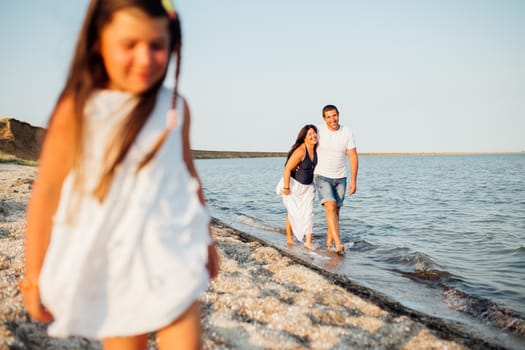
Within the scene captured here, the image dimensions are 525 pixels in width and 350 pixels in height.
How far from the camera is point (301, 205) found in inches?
315

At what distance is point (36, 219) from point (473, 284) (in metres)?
6.18

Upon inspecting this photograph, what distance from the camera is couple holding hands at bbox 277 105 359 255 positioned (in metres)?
7.23

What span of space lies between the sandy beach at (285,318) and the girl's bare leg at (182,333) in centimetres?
156

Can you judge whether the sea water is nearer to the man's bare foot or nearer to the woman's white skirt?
the man's bare foot

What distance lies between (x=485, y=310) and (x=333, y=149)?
3.43 meters

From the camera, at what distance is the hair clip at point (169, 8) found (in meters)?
1.50

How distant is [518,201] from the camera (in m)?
15.2

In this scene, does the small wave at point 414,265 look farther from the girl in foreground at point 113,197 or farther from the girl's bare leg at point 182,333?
the girl in foreground at point 113,197

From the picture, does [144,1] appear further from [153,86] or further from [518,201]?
[518,201]

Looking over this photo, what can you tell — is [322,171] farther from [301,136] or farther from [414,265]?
[414,265]

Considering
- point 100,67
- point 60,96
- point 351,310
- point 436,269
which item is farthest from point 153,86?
point 436,269

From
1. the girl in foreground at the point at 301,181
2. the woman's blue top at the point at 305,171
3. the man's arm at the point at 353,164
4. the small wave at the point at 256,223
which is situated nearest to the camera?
the man's arm at the point at 353,164

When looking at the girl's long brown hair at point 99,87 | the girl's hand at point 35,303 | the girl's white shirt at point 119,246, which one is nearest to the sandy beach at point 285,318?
the girl's hand at point 35,303

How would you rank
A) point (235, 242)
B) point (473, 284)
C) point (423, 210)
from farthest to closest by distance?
point (423, 210), point (235, 242), point (473, 284)
